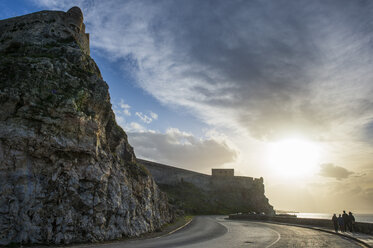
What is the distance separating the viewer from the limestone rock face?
1698 centimetres

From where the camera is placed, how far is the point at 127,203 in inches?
906

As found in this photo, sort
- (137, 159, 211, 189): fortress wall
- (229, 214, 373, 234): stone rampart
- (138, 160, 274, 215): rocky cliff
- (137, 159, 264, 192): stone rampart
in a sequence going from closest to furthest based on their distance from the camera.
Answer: (229, 214, 373, 234): stone rampart → (138, 160, 274, 215): rocky cliff → (137, 159, 211, 189): fortress wall → (137, 159, 264, 192): stone rampart

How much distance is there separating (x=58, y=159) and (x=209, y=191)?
6795cm

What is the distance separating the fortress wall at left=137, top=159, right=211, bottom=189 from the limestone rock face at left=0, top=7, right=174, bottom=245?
44.8m

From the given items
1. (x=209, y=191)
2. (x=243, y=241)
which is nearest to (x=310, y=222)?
(x=243, y=241)

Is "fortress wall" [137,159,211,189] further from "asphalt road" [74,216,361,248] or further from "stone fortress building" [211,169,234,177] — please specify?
"asphalt road" [74,216,361,248]

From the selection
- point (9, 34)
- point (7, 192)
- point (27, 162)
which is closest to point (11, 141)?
point (27, 162)

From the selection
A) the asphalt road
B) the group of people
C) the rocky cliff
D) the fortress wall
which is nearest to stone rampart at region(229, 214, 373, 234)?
the group of people

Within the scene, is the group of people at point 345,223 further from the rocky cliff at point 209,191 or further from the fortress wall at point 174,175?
the fortress wall at point 174,175

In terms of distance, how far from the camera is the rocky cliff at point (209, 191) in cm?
7088

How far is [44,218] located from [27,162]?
13.5 feet

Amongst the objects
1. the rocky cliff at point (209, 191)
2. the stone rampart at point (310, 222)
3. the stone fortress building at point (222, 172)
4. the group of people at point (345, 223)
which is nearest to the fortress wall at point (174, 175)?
the rocky cliff at point (209, 191)

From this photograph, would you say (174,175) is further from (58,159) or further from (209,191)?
(58,159)

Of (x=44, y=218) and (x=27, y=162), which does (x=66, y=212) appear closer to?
(x=44, y=218)
